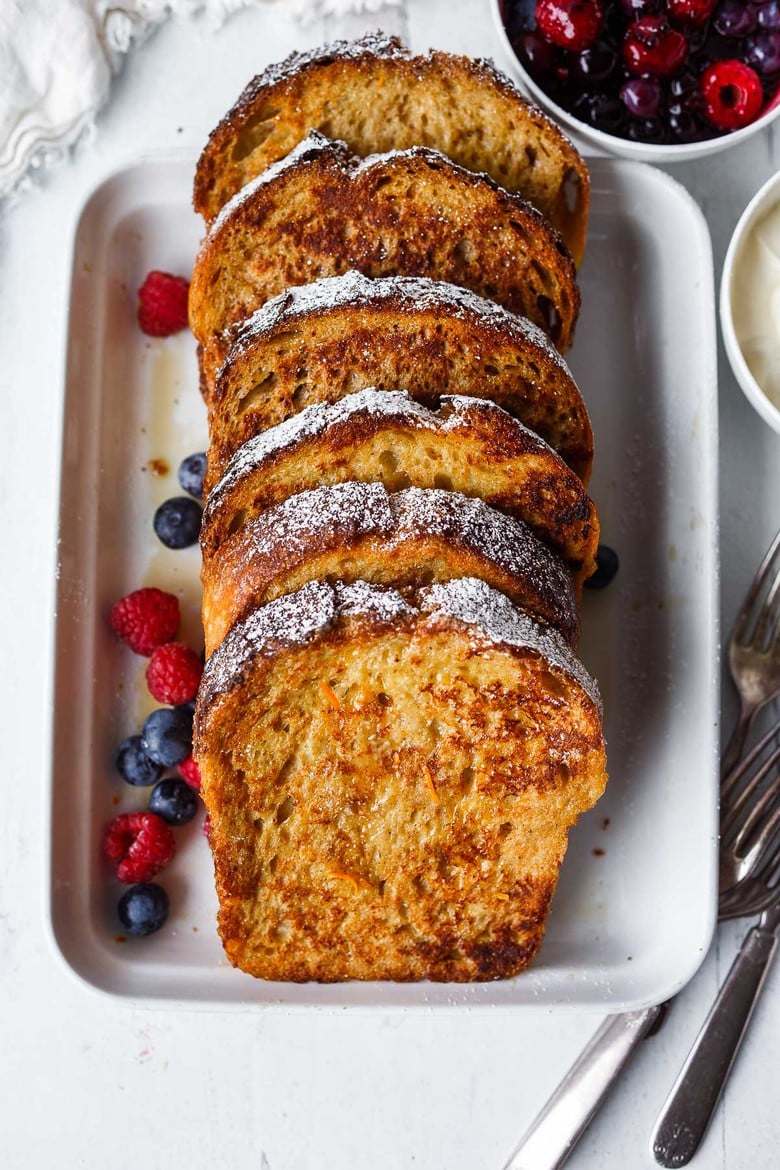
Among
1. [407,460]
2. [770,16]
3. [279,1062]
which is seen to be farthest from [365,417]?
[279,1062]

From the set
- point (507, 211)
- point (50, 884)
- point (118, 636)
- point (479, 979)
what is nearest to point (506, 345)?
point (507, 211)

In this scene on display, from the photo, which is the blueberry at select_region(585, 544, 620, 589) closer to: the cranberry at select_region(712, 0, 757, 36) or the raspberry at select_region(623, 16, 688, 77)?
the raspberry at select_region(623, 16, 688, 77)

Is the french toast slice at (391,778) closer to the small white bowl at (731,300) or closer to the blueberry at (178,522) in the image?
the blueberry at (178,522)

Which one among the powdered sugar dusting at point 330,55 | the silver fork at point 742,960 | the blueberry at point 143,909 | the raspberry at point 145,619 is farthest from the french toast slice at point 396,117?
the blueberry at point 143,909

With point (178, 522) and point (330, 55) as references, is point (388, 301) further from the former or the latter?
point (178, 522)

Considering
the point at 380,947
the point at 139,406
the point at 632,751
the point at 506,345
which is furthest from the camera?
the point at 139,406

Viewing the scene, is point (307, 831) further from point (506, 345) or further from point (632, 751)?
point (506, 345)
